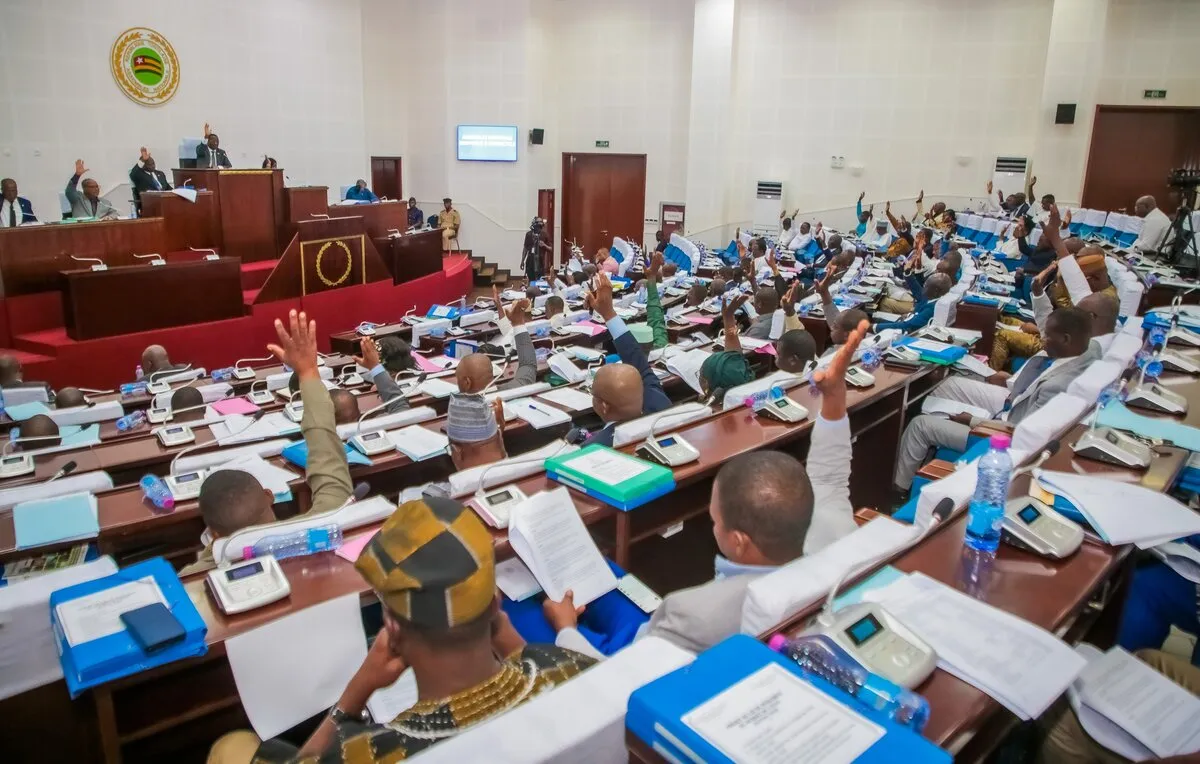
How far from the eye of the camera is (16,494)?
2.69 metres

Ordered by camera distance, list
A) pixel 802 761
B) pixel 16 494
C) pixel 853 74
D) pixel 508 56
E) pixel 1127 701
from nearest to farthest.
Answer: pixel 802 761 < pixel 1127 701 < pixel 16 494 < pixel 853 74 < pixel 508 56

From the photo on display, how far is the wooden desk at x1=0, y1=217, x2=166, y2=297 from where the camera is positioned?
21.6ft

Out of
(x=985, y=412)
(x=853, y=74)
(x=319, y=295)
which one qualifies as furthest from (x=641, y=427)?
(x=853, y=74)

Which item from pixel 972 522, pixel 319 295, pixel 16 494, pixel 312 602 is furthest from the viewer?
pixel 319 295

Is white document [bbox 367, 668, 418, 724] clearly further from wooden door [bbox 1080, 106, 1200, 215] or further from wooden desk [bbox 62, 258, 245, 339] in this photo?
wooden door [bbox 1080, 106, 1200, 215]

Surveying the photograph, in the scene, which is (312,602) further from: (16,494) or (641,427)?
(16,494)

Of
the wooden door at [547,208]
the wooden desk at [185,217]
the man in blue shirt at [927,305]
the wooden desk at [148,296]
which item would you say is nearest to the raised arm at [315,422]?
the man in blue shirt at [927,305]

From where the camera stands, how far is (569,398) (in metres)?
3.85

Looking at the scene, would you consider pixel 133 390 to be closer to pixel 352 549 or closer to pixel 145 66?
pixel 352 549

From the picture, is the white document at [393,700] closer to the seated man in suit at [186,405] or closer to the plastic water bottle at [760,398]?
the plastic water bottle at [760,398]

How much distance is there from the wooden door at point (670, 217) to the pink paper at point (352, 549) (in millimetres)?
13084

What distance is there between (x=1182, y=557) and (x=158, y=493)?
10.4 feet

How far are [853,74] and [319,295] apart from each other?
970 cm

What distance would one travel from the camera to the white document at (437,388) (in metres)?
4.36
